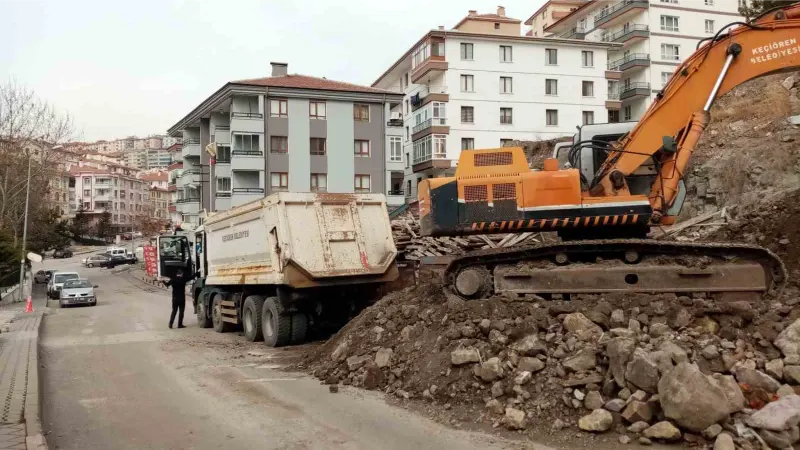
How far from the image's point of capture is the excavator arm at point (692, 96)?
27.4 feet

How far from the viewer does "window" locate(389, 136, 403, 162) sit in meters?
45.9

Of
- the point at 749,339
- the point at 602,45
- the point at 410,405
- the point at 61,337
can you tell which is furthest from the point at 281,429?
the point at 602,45

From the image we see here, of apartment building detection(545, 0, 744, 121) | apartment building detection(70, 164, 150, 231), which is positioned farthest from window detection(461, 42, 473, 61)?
apartment building detection(70, 164, 150, 231)

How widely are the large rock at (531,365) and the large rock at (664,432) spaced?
1.41 metres

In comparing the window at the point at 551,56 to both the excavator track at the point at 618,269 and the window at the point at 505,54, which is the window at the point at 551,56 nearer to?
the window at the point at 505,54

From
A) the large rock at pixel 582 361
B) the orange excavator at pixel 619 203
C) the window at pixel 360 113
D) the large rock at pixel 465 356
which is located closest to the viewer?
the large rock at pixel 582 361

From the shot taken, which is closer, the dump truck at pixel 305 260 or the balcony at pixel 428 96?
the dump truck at pixel 305 260

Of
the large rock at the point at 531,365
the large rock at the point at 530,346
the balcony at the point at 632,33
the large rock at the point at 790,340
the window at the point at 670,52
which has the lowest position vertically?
the large rock at the point at 531,365

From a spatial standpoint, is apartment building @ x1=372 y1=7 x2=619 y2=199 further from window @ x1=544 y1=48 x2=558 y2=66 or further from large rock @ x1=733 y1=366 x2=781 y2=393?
large rock @ x1=733 y1=366 x2=781 y2=393

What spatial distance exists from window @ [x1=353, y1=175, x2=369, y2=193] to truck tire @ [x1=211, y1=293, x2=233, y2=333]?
2867 centimetres

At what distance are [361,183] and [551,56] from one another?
62.5 feet

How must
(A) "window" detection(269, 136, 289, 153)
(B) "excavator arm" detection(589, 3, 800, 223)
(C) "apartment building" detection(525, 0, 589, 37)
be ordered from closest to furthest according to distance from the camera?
(B) "excavator arm" detection(589, 3, 800, 223) → (A) "window" detection(269, 136, 289, 153) → (C) "apartment building" detection(525, 0, 589, 37)

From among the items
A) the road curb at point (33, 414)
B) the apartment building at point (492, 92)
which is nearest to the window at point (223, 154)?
the apartment building at point (492, 92)

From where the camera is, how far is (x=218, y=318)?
16.4 meters
